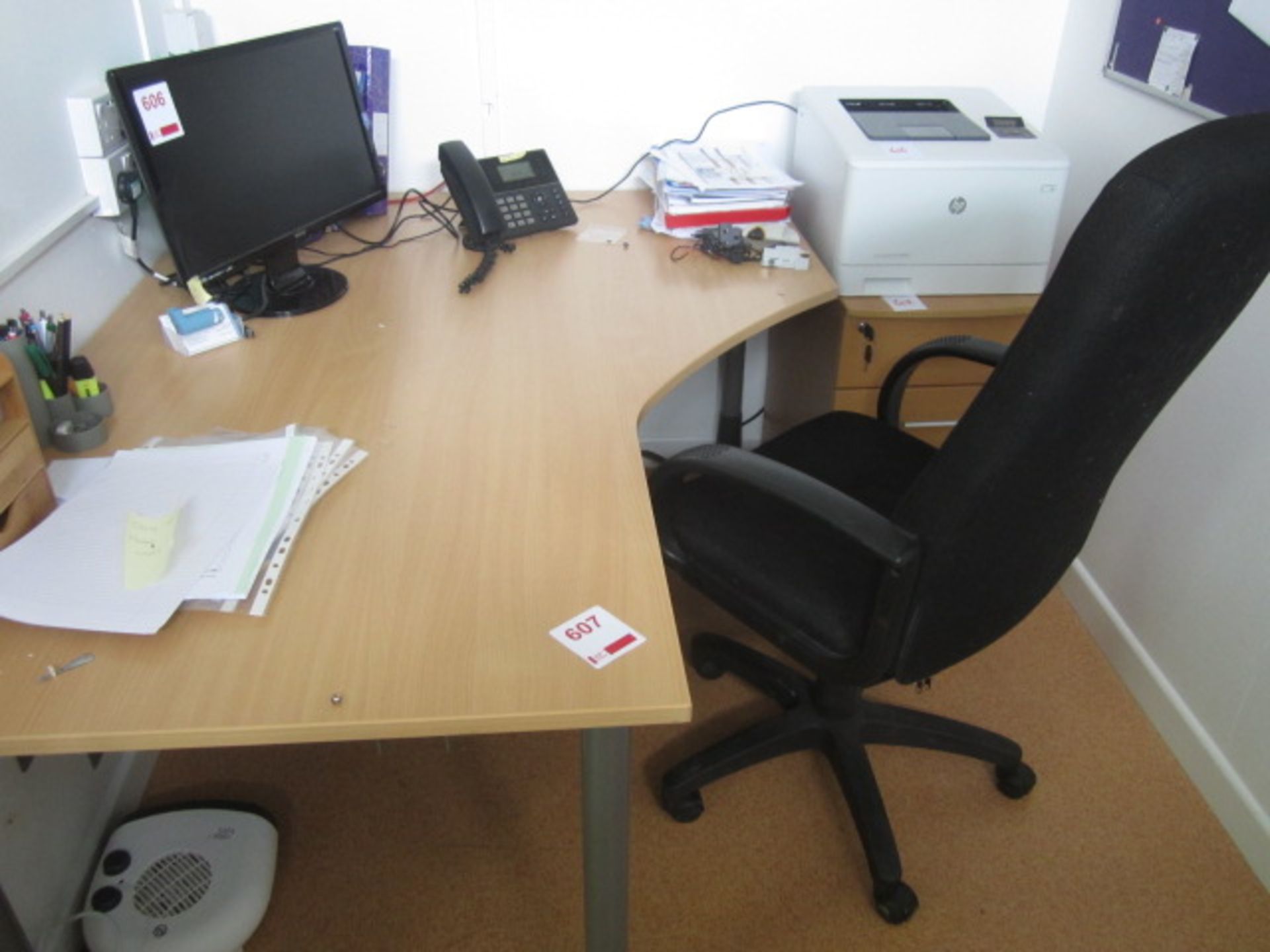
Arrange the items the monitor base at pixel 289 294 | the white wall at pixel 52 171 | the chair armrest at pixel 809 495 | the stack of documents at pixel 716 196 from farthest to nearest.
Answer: the stack of documents at pixel 716 196 < the monitor base at pixel 289 294 < the white wall at pixel 52 171 < the chair armrest at pixel 809 495

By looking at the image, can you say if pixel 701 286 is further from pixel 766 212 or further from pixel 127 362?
pixel 127 362

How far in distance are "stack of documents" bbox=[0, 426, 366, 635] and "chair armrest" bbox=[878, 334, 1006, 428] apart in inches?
38.2

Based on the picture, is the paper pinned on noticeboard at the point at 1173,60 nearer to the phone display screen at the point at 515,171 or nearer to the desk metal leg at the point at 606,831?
the phone display screen at the point at 515,171

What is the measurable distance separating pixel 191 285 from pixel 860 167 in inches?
45.9

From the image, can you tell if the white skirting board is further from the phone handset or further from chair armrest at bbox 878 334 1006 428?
the phone handset

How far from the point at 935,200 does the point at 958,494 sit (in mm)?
916


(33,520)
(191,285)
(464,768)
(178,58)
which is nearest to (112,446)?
(33,520)

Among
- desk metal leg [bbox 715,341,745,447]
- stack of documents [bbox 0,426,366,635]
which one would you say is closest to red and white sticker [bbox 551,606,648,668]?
stack of documents [bbox 0,426,366,635]

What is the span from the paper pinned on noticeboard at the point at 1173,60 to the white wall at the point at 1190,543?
4 cm

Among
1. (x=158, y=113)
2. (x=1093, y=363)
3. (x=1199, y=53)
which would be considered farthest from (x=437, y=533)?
(x=1199, y=53)

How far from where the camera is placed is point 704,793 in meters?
1.75

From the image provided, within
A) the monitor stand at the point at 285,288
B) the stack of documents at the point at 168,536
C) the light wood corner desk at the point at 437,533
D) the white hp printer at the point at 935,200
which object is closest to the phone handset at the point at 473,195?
the light wood corner desk at the point at 437,533

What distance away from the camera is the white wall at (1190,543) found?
1.62 m

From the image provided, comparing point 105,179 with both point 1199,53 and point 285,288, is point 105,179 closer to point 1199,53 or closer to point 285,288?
point 285,288
